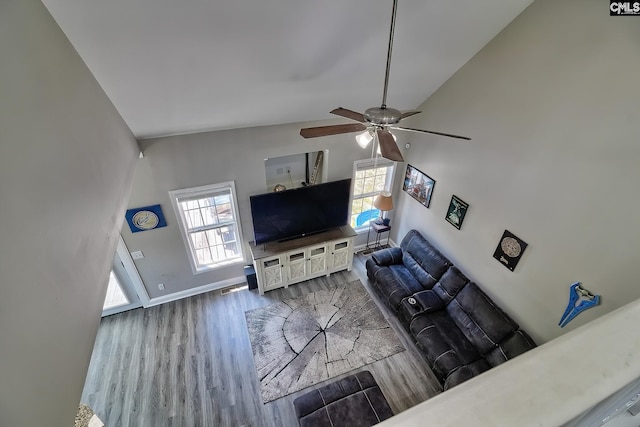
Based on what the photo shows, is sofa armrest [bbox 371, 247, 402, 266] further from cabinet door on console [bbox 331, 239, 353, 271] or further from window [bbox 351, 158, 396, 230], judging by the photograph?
window [bbox 351, 158, 396, 230]

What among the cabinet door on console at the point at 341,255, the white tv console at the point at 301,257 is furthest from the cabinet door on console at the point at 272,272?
the cabinet door on console at the point at 341,255

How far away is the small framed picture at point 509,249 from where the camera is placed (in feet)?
11.8

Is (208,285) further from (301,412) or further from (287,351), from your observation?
(301,412)

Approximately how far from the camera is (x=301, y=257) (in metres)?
5.04

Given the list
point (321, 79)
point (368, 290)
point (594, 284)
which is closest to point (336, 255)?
point (368, 290)

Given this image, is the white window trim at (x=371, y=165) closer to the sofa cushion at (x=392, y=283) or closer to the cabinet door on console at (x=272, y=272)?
the sofa cushion at (x=392, y=283)

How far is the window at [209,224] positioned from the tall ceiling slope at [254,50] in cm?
94

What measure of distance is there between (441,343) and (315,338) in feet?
5.81

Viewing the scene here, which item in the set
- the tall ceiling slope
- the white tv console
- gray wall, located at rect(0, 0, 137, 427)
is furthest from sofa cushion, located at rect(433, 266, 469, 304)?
gray wall, located at rect(0, 0, 137, 427)

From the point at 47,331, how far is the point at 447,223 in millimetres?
4679

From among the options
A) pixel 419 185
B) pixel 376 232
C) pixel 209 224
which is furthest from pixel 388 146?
pixel 376 232

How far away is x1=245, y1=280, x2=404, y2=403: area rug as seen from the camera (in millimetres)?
4031

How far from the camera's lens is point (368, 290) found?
5238 mm

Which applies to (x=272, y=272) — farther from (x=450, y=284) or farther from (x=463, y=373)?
(x=463, y=373)
